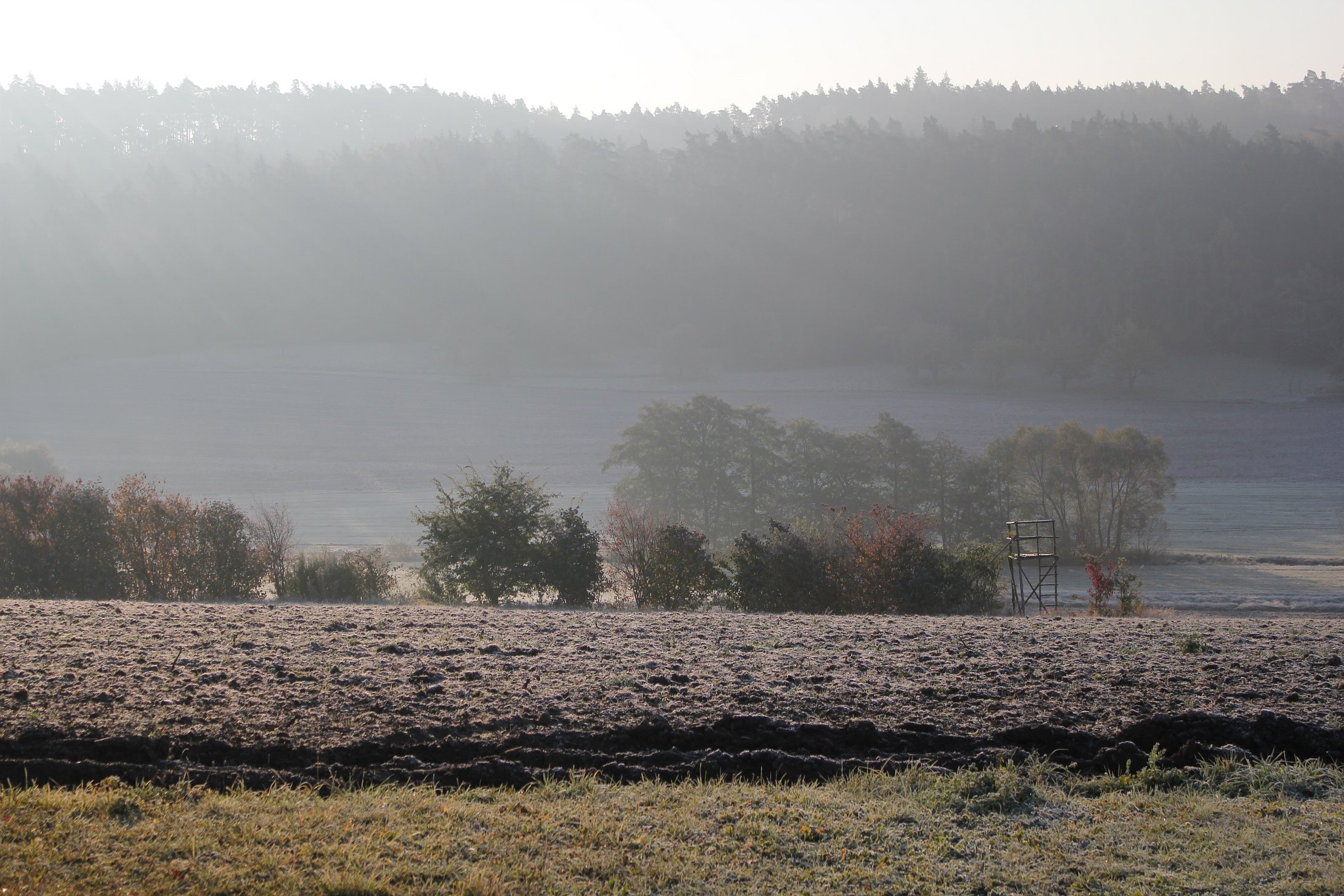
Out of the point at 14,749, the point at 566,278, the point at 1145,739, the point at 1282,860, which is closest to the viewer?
the point at 1282,860

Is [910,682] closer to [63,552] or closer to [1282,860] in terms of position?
[1282,860]

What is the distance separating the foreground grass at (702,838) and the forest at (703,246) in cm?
9247

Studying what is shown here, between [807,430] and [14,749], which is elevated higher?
[807,430]

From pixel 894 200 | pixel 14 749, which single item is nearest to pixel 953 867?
pixel 14 749

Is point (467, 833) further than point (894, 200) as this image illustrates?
No

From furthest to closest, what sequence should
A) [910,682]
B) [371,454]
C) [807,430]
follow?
A: [371,454] < [807,430] < [910,682]

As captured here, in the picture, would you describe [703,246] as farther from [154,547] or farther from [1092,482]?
[154,547]

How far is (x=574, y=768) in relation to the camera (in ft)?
21.2

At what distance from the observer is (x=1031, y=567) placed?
36094 millimetres

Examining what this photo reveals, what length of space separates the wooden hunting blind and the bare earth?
973 centimetres

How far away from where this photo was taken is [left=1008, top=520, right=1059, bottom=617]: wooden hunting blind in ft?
71.9

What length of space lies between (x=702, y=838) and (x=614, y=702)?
243cm

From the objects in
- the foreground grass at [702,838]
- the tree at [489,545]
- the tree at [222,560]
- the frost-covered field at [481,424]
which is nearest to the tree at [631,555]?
the tree at [489,545]

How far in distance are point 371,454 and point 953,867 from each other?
227 feet
